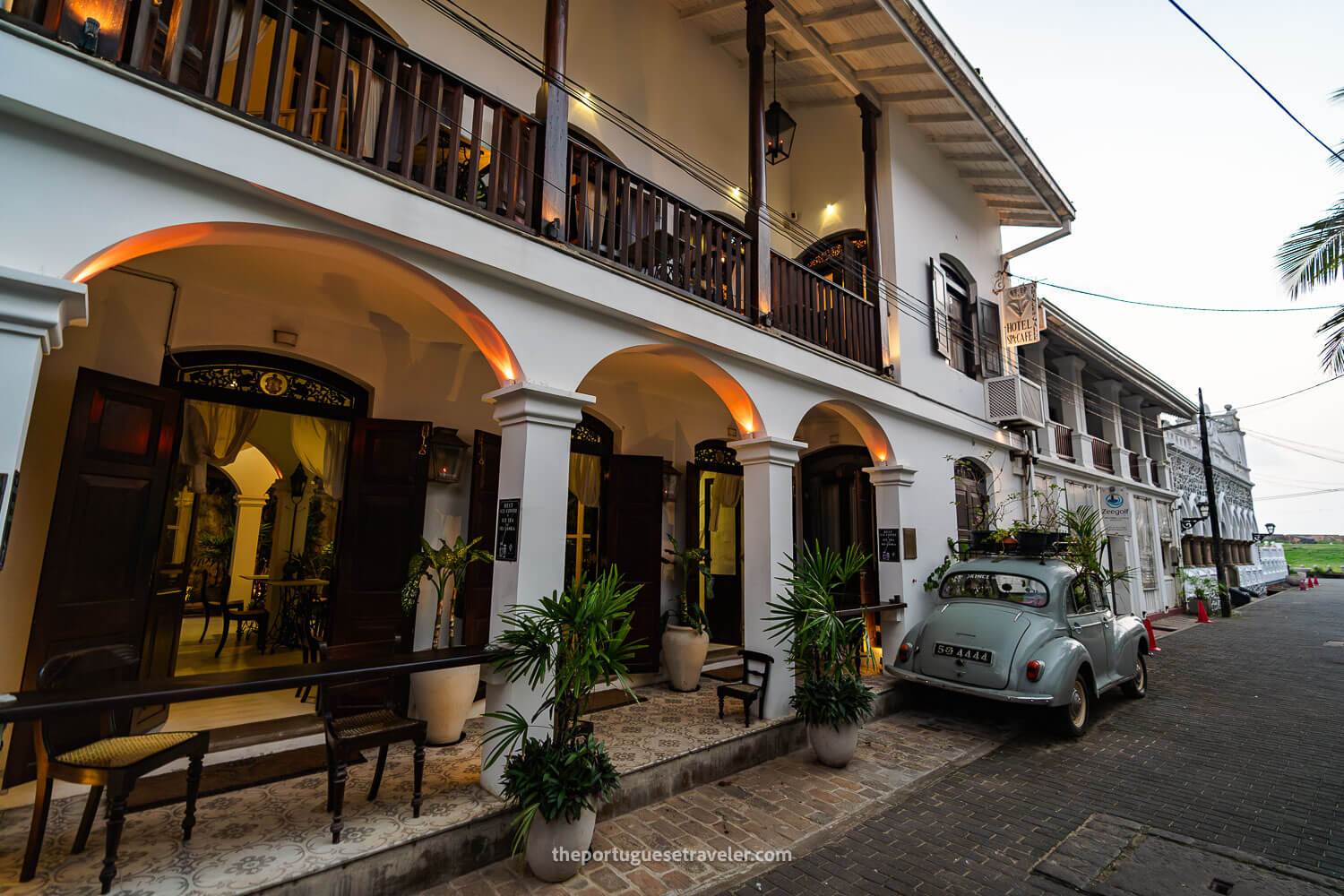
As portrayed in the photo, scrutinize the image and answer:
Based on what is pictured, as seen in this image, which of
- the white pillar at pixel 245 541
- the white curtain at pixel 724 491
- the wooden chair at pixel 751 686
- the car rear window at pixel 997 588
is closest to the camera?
the wooden chair at pixel 751 686

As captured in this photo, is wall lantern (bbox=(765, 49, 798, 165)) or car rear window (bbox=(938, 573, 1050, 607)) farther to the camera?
wall lantern (bbox=(765, 49, 798, 165))

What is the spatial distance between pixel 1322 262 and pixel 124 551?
12070 millimetres

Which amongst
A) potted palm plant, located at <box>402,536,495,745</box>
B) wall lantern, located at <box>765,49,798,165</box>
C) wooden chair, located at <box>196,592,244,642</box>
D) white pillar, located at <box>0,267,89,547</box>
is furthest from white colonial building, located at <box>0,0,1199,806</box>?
wall lantern, located at <box>765,49,798,165</box>

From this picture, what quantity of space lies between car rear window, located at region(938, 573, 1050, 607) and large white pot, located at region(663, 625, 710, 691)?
297 centimetres

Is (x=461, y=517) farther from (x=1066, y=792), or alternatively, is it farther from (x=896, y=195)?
(x=896, y=195)

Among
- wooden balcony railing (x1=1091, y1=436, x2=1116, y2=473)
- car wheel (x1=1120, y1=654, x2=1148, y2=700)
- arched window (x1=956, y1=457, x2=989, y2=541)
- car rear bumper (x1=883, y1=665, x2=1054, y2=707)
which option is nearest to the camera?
car rear bumper (x1=883, y1=665, x2=1054, y2=707)

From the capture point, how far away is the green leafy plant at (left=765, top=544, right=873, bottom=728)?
202 inches

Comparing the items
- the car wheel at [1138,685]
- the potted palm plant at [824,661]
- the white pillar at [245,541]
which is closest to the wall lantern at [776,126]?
the potted palm plant at [824,661]

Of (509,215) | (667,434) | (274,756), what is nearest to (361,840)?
(274,756)

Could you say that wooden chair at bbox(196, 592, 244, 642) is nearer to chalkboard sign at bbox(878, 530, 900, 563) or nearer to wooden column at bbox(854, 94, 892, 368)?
chalkboard sign at bbox(878, 530, 900, 563)

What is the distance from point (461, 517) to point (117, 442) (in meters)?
2.76

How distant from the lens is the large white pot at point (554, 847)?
3.34 metres

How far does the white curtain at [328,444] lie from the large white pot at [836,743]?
16.0ft

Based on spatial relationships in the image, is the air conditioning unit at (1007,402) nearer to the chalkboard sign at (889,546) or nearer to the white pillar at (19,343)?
the chalkboard sign at (889,546)
